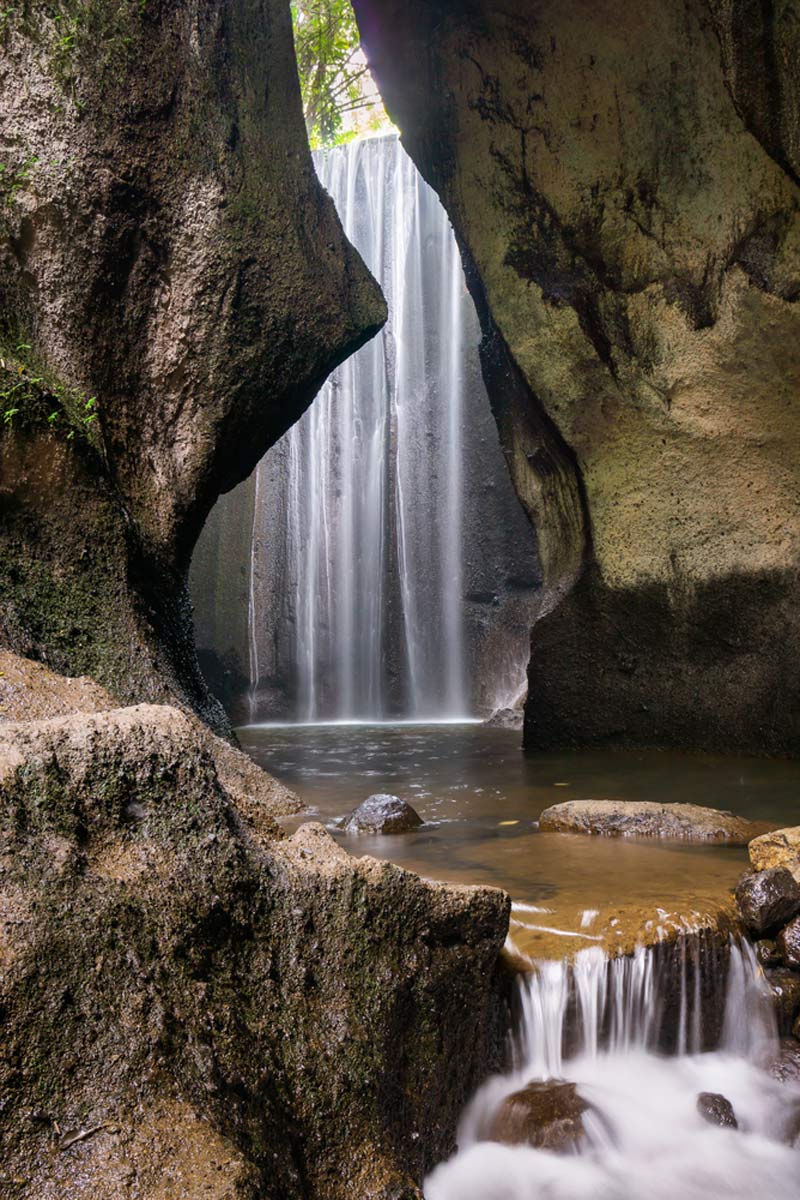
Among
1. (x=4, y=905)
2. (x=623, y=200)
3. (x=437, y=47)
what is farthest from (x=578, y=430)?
(x=4, y=905)

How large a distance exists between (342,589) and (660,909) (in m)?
11.9

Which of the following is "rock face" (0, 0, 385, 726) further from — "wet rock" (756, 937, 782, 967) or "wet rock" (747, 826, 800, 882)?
"wet rock" (756, 937, 782, 967)

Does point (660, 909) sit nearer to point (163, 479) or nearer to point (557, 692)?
point (163, 479)

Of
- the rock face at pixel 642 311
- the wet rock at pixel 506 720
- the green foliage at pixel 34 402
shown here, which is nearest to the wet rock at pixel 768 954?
the green foliage at pixel 34 402

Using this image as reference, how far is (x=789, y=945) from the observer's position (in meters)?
3.22

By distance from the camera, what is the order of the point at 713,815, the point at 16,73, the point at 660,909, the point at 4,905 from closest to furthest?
1. the point at 4,905
2. the point at 660,909
3. the point at 713,815
4. the point at 16,73

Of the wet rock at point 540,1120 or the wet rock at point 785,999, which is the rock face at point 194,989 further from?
the wet rock at point 785,999

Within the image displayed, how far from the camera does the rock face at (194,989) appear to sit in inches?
65.2

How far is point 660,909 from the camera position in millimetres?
3338

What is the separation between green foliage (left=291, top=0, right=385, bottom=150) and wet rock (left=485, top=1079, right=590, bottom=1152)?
16.9 m

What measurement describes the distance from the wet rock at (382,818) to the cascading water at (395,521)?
28.5ft

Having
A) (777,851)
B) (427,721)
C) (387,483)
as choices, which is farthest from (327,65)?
(777,851)

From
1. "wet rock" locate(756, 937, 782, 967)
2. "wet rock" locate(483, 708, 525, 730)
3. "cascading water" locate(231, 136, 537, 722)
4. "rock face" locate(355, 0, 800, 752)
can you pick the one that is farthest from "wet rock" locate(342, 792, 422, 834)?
"cascading water" locate(231, 136, 537, 722)

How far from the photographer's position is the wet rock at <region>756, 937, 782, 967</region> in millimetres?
3221
